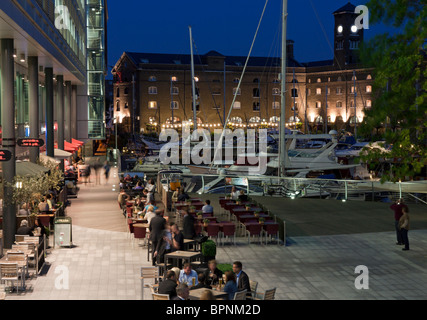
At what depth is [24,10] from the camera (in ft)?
61.9

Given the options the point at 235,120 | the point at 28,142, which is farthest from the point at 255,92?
the point at 28,142

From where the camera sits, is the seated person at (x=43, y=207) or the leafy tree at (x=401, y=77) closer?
the leafy tree at (x=401, y=77)

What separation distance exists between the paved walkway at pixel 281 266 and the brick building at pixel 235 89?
78.7m

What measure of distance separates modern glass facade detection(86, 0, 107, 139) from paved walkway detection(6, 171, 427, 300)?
3510 centimetres

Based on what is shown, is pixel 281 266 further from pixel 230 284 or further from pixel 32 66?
pixel 32 66

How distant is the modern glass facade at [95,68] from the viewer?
57812 millimetres

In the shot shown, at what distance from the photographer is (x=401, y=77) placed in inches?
→ 724

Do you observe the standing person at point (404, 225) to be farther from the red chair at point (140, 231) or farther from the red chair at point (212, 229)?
the red chair at point (140, 231)

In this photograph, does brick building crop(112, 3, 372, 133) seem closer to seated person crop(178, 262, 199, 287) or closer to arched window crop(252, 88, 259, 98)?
arched window crop(252, 88, 259, 98)

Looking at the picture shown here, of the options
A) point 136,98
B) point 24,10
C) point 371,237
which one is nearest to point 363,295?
point 371,237

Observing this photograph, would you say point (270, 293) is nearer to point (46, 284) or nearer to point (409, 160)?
point (46, 284)

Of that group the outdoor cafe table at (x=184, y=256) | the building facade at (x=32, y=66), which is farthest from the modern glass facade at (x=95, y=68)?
the outdoor cafe table at (x=184, y=256)

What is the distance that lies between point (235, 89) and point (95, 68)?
1902 inches

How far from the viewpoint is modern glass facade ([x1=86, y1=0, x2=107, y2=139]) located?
5781cm
